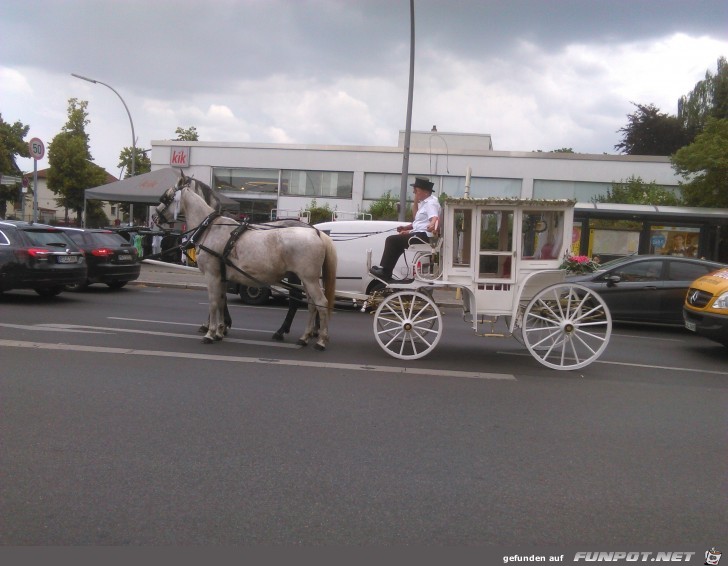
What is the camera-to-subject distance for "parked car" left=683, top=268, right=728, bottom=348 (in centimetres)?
895

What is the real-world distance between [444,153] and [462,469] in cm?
3101

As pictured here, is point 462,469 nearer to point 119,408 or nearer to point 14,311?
point 119,408

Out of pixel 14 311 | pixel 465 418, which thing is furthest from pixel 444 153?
pixel 465 418

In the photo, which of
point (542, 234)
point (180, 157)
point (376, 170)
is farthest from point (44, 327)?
point (180, 157)

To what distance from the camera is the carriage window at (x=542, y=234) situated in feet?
25.5

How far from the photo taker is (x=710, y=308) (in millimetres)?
9102

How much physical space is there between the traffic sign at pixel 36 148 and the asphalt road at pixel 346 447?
1231 centimetres

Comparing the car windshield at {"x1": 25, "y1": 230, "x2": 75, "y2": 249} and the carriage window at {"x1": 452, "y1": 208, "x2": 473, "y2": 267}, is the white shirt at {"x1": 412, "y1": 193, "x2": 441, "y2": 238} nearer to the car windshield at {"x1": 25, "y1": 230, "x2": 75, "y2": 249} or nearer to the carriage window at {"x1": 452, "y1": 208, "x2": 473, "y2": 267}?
the carriage window at {"x1": 452, "y1": 208, "x2": 473, "y2": 267}

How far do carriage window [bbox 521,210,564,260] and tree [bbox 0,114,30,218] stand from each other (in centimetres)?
4706

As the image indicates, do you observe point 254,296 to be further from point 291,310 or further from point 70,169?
point 70,169

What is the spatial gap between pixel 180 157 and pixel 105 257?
909 inches

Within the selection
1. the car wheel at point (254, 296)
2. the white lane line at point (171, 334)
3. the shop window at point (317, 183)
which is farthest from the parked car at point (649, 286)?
the shop window at point (317, 183)

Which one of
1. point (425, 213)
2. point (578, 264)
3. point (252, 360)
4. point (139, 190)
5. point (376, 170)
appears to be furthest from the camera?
point (376, 170)

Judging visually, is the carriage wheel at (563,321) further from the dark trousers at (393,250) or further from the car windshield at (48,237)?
the car windshield at (48,237)
